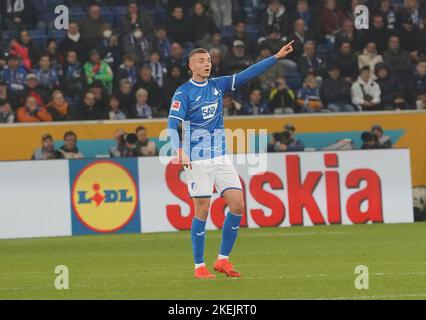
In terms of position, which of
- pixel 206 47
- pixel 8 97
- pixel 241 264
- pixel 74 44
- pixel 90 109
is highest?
pixel 74 44

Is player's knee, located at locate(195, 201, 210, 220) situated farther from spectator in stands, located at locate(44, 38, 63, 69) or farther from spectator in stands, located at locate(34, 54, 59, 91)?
spectator in stands, located at locate(44, 38, 63, 69)

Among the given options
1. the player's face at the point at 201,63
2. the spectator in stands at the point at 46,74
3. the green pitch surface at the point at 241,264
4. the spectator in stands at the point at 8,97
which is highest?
the spectator in stands at the point at 46,74

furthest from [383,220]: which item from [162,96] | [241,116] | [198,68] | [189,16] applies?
[198,68]

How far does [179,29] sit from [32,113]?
138 inches

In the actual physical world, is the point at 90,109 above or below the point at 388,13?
below

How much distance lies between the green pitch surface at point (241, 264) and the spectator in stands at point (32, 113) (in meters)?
3.33

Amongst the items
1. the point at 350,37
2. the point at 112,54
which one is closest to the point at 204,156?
the point at 112,54

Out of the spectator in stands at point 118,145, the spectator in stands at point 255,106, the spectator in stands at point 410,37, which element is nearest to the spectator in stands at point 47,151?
the spectator in stands at point 118,145

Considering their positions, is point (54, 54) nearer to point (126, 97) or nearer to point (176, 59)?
point (126, 97)

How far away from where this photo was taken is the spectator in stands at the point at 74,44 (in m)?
22.2

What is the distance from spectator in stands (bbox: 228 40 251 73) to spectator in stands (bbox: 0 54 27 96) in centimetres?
378

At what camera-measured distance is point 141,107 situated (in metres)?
21.4

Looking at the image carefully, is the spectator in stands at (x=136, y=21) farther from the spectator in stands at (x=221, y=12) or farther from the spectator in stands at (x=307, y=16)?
the spectator in stands at (x=307, y=16)

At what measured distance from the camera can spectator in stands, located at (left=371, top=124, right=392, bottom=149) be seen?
67.0 ft
